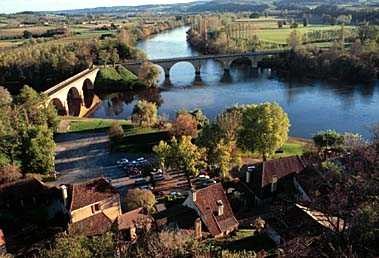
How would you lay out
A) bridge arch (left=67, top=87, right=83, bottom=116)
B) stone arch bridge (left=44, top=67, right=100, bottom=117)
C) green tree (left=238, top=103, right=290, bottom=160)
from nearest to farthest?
green tree (left=238, top=103, right=290, bottom=160) < stone arch bridge (left=44, top=67, right=100, bottom=117) < bridge arch (left=67, top=87, right=83, bottom=116)

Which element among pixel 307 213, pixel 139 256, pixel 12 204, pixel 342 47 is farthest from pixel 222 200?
pixel 342 47

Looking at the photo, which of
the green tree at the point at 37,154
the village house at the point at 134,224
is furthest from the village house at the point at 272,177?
the green tree at the point at 37,154

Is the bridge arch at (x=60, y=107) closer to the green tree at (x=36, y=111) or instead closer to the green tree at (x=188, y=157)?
the green tree at (x=36, y=111)

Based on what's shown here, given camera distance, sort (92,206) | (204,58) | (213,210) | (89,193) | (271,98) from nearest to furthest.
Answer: (213,210)
(92,206)
(89,193)
(271,98)
(204,58)

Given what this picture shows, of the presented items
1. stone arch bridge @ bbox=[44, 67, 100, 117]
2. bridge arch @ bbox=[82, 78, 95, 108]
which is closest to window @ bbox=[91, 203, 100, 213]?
stone arch bridge @ bbox=[44, 67, 100, 117]

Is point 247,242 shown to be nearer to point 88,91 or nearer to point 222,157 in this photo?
point 222,157

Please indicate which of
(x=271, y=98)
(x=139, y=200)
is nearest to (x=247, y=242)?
(x=139, y=200)

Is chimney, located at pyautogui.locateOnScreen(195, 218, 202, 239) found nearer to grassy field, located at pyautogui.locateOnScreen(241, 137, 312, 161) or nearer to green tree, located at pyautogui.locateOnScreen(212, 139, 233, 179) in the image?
green tree, located at pyautogui.locateOnScreen(212, 139, 233, 179)
